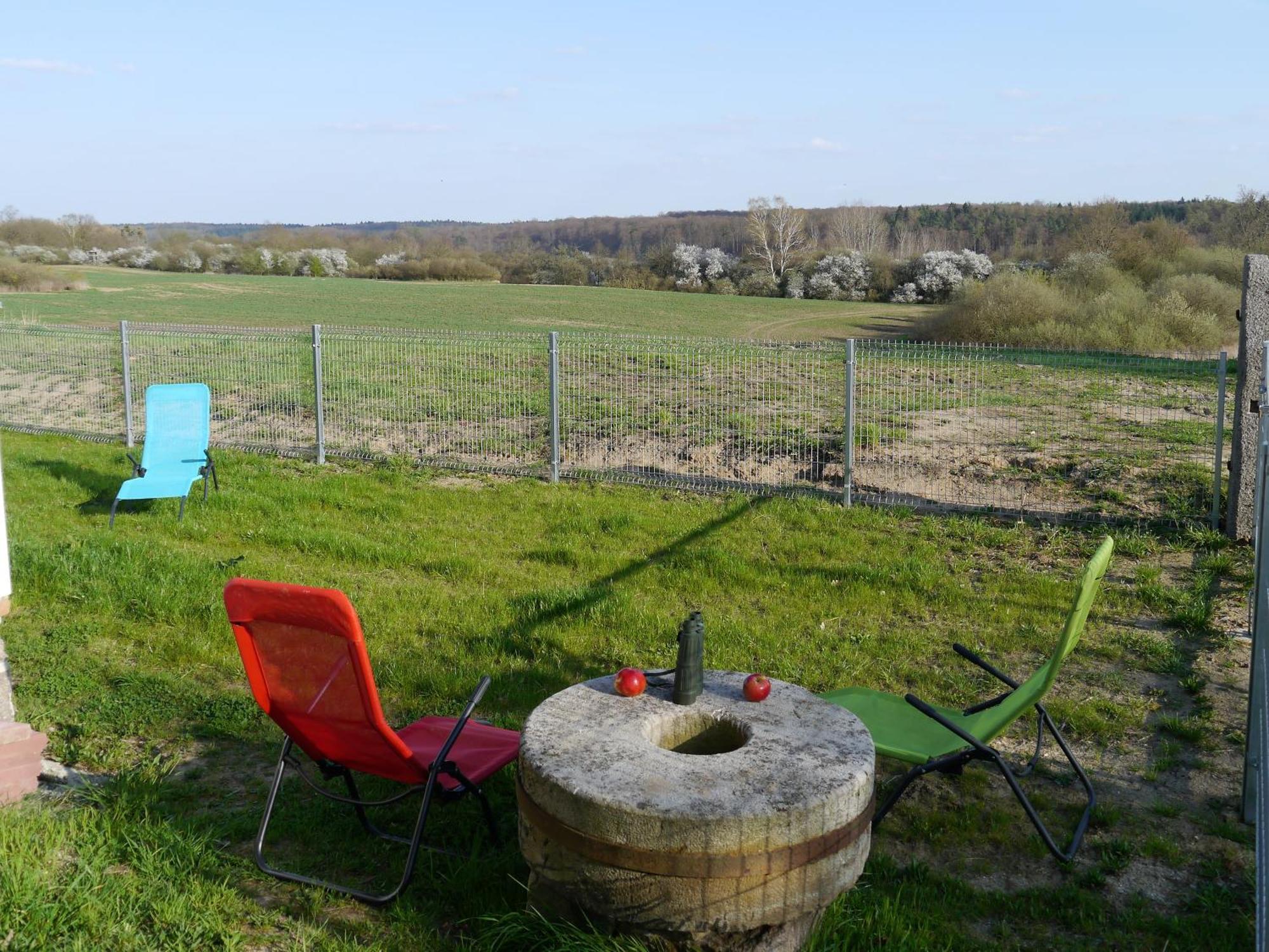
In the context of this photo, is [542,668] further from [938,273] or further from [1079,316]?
[938,273]

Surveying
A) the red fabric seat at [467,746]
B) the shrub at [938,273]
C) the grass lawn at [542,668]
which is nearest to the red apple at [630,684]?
the red fabric seat at [467,746]

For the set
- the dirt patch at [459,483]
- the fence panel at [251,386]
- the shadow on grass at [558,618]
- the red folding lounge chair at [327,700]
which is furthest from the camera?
the fence panel at [251,386]

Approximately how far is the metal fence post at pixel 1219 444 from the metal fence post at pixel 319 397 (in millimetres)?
9300

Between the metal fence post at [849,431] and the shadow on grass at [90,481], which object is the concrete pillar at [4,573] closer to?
the shadow on grass at [90,481]

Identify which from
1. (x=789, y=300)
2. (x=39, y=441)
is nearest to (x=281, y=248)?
(x=789, y=300)

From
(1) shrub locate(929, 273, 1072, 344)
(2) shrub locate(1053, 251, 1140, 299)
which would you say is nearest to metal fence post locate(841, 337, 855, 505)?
(1) shrub locate(929, 273, 1072, 344)

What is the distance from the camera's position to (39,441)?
1495cm

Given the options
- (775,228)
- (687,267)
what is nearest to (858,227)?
(775,228)

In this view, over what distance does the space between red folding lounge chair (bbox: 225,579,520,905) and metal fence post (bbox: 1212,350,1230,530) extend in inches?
278

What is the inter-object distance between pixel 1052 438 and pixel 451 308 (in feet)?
111

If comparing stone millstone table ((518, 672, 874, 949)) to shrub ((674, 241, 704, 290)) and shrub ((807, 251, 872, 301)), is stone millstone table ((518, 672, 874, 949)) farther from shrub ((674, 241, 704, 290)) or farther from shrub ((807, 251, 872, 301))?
shrub ((674, 241, 704, 290))

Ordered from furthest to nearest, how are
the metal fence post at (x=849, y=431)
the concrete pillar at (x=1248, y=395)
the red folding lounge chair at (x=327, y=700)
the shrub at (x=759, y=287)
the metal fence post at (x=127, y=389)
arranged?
the shrub at (x=759, y=287)
the metal fence post at (x=127, y=389)
the metal fence post at (x=849, y=431)
the concrete pillar at (x=1248, y=395)
the red folding lounge chair at (x=327, y=700)

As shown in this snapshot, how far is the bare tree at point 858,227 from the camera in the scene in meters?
69.9

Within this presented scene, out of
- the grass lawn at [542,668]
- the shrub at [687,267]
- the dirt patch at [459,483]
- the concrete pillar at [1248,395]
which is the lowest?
the grass lawn at [542,668]
